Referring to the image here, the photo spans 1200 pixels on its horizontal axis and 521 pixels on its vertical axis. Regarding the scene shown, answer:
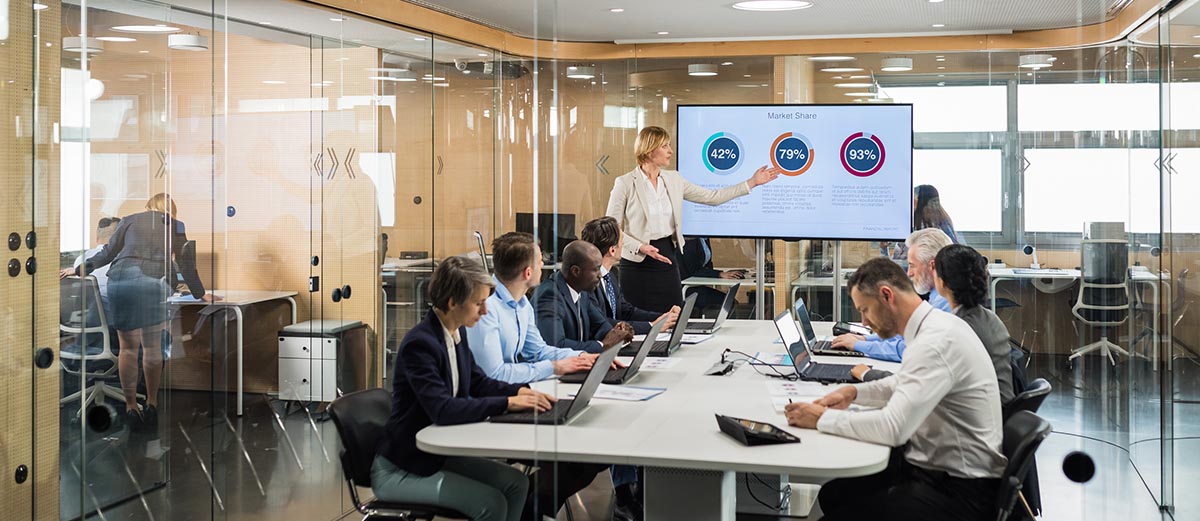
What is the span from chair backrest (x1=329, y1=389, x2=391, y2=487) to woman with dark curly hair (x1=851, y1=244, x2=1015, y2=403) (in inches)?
70.8

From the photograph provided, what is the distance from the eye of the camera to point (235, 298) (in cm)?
455

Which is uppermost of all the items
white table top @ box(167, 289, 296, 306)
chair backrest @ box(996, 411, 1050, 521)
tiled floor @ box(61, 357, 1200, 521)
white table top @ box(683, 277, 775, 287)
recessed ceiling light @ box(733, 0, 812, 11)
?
recessed ceiling light @ box(733, 0, 812, 11)

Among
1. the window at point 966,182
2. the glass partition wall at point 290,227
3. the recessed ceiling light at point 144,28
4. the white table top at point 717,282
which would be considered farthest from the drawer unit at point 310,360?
the window at point 966,182

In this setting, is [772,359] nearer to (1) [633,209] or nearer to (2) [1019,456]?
(2) [1019,456]

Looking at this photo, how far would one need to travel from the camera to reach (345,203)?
16.3 ft

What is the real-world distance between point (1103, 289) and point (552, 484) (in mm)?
4551

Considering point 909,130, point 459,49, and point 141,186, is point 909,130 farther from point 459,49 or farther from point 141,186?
point 141,186

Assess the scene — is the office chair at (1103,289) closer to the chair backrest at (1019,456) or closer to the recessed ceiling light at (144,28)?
the chair backrest at (1019,456)

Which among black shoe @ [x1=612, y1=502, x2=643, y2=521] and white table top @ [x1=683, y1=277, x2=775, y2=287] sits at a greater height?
white table top @ [x1=683, y1=277, x2=775, y2=287]

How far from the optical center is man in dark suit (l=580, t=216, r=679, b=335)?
521cm

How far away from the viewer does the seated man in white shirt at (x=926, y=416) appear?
10.0 ft

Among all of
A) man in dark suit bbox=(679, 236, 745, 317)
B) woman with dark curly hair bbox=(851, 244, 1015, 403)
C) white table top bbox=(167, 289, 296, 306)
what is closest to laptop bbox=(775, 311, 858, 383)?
woman with dark curly hair bbox=(851, 244, 1015, 403)

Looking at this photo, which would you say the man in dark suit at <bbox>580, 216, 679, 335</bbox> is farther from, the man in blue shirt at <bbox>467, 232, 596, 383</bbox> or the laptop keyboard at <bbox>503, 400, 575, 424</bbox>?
the laptop keyboard at <bbox>503, 400, 575, 424</bbox>

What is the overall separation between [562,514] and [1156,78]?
3674mm
